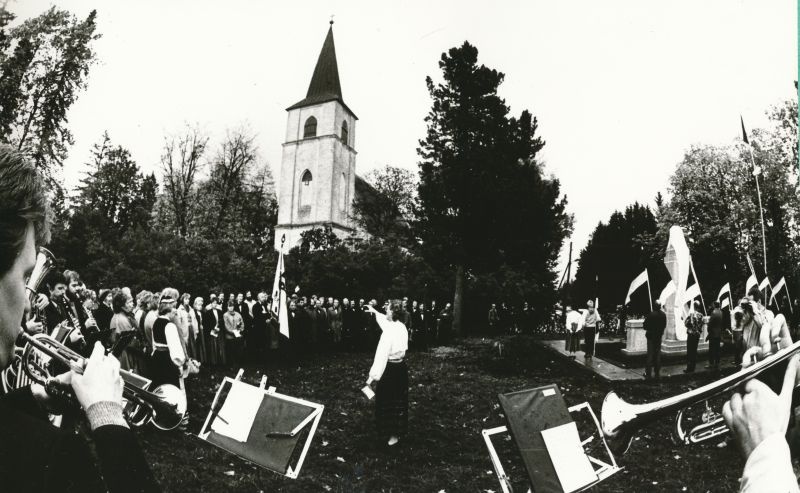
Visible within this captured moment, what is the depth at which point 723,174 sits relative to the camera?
3309cm

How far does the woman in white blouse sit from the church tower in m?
42.4

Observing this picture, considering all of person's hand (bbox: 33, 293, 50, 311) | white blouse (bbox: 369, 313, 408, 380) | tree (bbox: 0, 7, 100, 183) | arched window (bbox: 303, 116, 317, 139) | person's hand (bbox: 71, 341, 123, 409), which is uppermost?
arched window (bbox: 303, 116, 317, 139)

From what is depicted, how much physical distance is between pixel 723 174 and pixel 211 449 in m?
36.0

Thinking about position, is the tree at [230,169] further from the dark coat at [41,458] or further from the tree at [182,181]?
the dark coat at [41,458]

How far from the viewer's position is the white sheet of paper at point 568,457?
3807 millimetres

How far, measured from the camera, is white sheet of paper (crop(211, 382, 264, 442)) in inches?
163

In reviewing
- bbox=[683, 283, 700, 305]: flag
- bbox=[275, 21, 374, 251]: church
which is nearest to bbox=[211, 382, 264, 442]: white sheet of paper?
bbox=[683, 283, 700, 305]: flag

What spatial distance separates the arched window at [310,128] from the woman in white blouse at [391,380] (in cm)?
4724

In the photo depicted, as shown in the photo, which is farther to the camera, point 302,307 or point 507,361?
point 302,307

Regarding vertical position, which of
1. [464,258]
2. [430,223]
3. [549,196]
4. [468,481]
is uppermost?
[549,196]

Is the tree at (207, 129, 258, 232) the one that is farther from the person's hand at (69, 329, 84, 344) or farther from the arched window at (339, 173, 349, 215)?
the person's hand at (69, 329, 84, 344)

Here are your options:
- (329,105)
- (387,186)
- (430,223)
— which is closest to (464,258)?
(430,223)

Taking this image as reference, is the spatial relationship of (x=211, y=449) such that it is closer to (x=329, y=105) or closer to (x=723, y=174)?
(x=723, y=174)

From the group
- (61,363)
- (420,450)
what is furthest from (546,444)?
(420,450)
